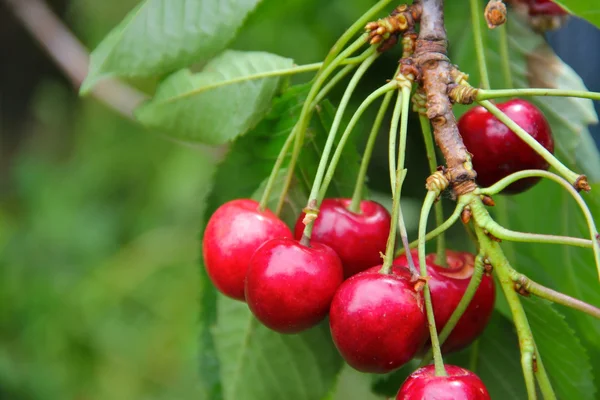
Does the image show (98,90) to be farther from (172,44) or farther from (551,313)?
(551,313)

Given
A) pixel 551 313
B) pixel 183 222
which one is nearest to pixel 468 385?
pixel 551 313

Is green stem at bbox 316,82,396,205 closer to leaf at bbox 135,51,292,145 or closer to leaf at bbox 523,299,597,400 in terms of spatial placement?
leaf at bbox 135,51,292,145

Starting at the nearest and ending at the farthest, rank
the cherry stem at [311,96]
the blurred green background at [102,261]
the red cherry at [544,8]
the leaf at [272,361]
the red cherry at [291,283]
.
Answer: the red cherry at [291,283]
the cherry stem at [311,96]
the leaf at [272,361]
the red cherry at [544,8]
the blurred green background at [102,261]

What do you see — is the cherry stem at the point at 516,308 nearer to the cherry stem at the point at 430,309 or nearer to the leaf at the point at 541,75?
the cherry stem at the point at 430,309

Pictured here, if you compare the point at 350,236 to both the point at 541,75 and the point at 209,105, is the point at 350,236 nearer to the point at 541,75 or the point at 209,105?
the point at 209,105

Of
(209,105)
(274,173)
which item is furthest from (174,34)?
(274,173)

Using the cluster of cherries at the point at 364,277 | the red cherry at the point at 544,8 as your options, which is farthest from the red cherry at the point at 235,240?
the red cherry at the point at 544,8

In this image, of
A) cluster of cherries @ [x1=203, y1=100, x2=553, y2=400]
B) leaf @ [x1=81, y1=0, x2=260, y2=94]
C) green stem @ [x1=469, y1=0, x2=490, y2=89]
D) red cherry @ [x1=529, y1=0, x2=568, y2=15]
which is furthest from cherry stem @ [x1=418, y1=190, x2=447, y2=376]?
red cherry @ [x1=529, y1=0, x2=568, y2=15]
